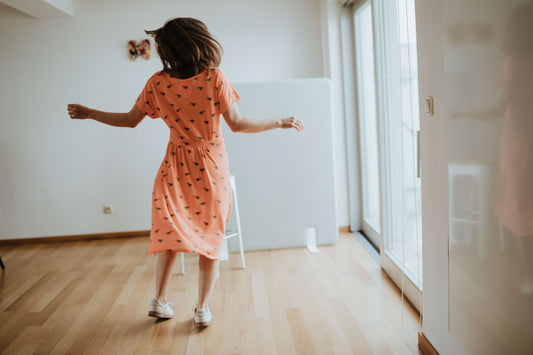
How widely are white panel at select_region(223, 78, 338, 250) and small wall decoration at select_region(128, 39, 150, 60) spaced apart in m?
1.16

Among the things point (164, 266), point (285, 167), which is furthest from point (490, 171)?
point (285, 167)

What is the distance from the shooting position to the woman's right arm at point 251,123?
2006 millimetres

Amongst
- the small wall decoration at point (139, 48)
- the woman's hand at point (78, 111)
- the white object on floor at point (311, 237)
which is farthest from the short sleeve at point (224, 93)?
the small wall decoration at point (139, 48)

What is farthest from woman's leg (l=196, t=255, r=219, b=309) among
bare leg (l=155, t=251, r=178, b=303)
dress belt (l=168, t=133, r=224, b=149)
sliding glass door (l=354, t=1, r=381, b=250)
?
sliding glass door (l=354, t=1, r=381, b=250)

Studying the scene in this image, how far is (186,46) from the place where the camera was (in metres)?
1.86

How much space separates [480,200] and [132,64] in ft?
10.8

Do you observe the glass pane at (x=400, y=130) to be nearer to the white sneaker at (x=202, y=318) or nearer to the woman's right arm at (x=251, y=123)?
the woman's right arm at (x=251, y=123)

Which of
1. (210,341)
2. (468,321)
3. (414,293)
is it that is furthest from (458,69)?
(210,341)

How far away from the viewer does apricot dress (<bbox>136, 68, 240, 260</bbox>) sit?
194 centimetres

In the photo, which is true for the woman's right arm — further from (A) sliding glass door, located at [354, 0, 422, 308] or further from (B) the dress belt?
(A) sliding glass door, located at [354, 0, 422, 308]

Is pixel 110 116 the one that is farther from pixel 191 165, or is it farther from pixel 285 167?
pixel 285 167

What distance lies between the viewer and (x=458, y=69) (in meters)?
1.38

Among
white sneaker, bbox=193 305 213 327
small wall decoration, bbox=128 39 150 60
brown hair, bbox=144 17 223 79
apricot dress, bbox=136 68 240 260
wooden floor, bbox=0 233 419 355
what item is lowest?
wooden floor, bbox=0 233 419 355

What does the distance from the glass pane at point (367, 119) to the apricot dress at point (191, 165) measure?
1569 mm
